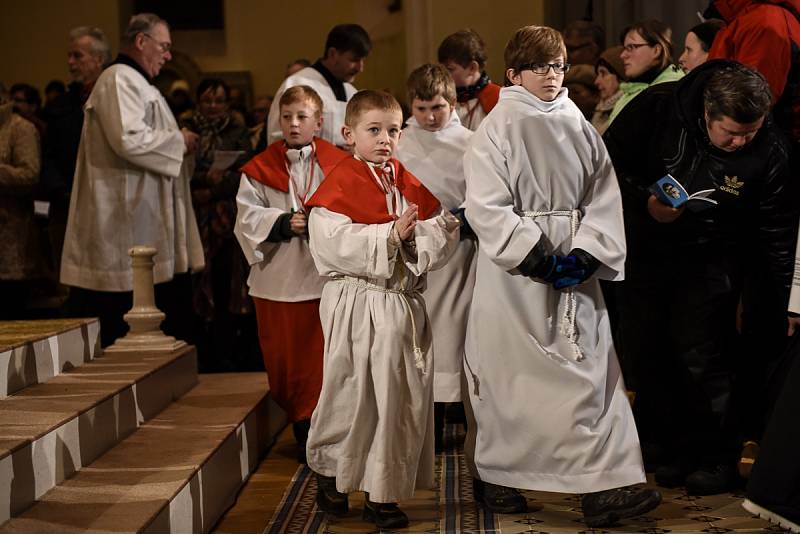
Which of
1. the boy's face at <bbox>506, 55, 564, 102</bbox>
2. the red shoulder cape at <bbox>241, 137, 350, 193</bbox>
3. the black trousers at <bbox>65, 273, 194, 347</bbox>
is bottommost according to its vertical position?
the black trousers at <bbox>65, 273, 194, 347</bbox>

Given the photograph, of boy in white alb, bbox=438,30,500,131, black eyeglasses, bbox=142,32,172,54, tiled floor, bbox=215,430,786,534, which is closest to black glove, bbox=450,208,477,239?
boy in white alb, bbox=438,30,500,131

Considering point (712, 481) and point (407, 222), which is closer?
point (407, 222)

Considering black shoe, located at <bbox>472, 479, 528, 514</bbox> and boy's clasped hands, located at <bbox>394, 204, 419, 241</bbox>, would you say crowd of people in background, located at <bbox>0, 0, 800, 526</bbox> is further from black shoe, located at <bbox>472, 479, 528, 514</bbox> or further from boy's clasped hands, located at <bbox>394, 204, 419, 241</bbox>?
boy's clasped hands, located at <bbox>394, 204, 419, 241</bbox>

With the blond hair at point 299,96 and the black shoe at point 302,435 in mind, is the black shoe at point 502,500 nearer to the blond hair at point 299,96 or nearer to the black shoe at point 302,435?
the black shoe at point 302,435

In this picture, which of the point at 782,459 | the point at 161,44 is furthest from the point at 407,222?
the point at 161,44

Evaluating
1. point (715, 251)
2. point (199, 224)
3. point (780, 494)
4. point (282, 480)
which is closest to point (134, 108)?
point (199, 224)

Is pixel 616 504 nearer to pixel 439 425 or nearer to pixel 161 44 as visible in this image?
pixel 439 425

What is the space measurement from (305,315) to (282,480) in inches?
26.9

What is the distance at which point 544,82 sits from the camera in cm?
411

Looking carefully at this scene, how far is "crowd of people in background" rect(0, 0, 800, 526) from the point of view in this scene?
4.17 meters

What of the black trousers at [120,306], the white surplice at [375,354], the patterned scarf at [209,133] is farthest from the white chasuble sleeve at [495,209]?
the patterned scarf at [209,133]

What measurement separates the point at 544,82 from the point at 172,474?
71.1 inches

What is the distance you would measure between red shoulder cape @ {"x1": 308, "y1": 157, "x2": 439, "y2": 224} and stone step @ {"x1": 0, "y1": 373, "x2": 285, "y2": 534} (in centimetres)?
99

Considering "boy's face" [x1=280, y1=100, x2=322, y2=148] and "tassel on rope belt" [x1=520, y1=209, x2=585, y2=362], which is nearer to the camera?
"tassel on rope belt" [x1=520, y1=209, x2=585, y2=362]
